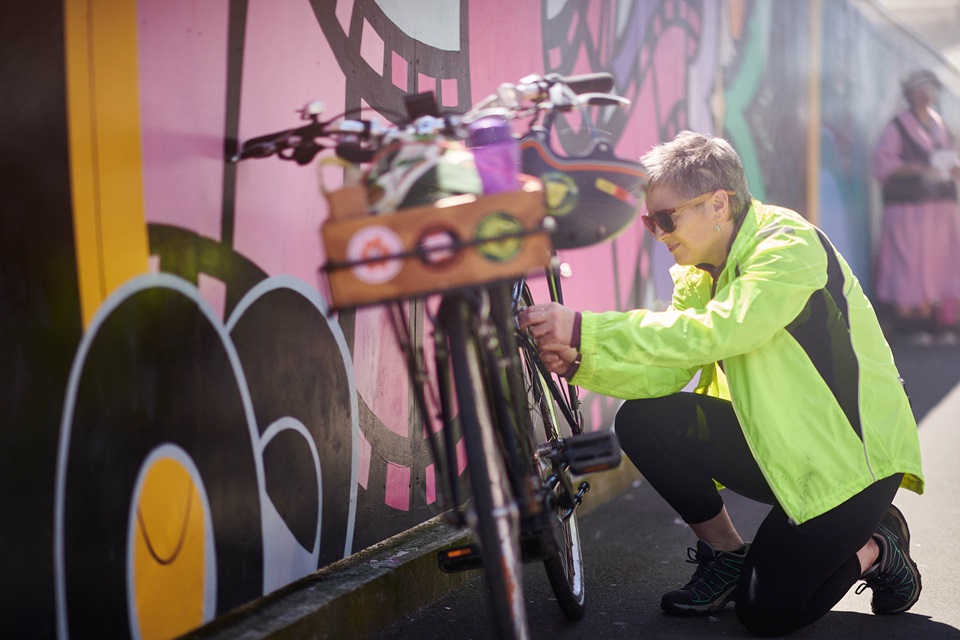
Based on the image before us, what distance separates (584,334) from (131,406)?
1.12 metres

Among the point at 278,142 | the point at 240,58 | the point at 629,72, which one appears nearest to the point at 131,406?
the point at 278,142

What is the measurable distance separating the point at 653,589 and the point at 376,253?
6.82 feet

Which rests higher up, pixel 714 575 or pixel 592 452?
pixel 592 452

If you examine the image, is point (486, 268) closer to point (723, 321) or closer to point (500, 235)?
point (500, 235)

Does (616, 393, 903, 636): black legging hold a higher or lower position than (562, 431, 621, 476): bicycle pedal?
lower

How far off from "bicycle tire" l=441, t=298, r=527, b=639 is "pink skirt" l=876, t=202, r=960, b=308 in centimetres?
1035

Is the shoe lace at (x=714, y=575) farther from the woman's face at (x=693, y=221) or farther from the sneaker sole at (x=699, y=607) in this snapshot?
the woman's face at (x=693, y=221)

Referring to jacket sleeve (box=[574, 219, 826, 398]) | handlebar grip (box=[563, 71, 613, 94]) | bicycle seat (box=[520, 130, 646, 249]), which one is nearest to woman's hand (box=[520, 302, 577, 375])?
jacket sleeve (box=[574, 219, 826, 398])

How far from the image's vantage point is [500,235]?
205cm

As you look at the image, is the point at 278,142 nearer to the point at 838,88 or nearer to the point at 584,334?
the point at 584,334

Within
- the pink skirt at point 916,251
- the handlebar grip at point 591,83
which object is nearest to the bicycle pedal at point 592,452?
the handlebar grip at point 591,83

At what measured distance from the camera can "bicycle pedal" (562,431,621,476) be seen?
9.21ft

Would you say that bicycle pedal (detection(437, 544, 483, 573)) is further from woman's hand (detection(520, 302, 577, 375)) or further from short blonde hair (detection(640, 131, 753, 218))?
short blonde hair (detection(640, 131, 753, 218))

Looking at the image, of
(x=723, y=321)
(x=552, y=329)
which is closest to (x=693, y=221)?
(x=723, y=321)
